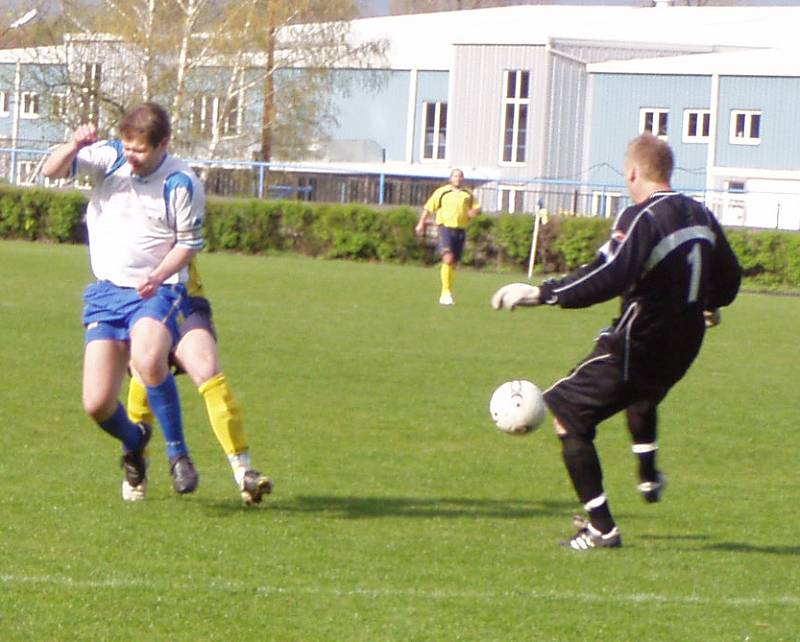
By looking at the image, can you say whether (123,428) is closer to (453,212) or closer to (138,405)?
(138,405)

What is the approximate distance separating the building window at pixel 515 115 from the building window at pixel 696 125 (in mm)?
5730

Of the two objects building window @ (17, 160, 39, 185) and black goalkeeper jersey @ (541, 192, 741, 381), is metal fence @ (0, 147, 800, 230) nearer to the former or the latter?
building window @ (17, 160, 39, 185)

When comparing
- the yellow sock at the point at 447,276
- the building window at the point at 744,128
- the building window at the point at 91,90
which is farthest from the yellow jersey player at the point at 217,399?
the building window at the point at 744,128

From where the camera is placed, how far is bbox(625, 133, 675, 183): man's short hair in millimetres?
6586

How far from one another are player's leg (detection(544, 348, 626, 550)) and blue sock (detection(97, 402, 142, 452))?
2021 millimetres

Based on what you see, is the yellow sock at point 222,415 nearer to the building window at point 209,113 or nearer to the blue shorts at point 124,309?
the blue shorts at point 124,309

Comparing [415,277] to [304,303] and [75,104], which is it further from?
[75,104]

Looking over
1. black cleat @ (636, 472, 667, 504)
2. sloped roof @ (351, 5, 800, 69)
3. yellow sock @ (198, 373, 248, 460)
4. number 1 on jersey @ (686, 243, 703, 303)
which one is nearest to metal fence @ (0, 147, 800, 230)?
sloped roof @ (351, 5, 800, 69)

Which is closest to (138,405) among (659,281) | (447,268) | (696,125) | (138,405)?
(138,405)

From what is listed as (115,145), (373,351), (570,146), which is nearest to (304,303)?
(373,351)

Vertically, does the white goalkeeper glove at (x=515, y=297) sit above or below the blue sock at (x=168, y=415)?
above

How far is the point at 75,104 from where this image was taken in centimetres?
4981

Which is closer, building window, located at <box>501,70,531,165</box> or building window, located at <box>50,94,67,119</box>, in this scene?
building window, located at <box>50,94,67,119</box>

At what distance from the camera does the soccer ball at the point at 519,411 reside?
6.93 meters
